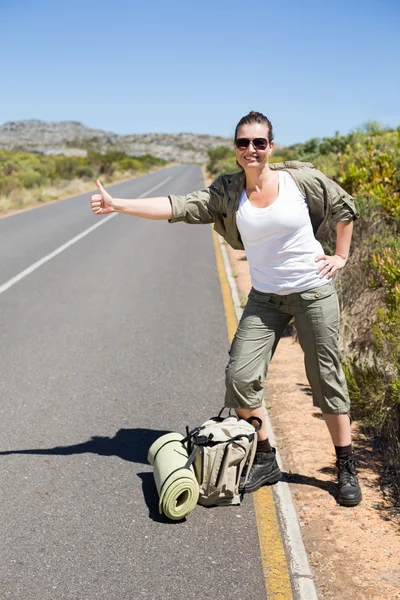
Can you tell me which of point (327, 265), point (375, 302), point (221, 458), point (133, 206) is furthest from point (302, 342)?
point (375, 302)

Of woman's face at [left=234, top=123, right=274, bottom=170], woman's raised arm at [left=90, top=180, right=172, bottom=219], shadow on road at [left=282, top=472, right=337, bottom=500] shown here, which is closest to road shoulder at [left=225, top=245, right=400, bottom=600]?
shadow on road at [left=282, top=472, right=337, bottom=500]

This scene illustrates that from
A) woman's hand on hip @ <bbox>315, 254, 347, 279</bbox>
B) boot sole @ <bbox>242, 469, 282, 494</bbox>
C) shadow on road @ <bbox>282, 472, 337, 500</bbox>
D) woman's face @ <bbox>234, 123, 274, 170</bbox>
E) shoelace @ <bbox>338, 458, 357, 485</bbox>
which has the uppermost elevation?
woman's face @ <bbox>234, 123, 274, 170</bbox>

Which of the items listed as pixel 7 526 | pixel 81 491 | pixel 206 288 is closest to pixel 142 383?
pixel 81 491

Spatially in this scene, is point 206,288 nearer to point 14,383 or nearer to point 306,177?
point 14,383

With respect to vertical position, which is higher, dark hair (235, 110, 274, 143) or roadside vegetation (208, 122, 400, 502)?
dark hair (235, 110, 274, 143)

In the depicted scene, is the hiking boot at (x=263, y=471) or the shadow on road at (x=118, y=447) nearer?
the hiking boot at (x=263, y=471)

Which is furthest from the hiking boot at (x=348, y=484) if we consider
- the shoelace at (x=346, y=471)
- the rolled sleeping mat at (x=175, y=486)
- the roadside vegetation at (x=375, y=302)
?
the rolled sleeping mat at (x=175, y=486)

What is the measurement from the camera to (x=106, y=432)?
5430mm

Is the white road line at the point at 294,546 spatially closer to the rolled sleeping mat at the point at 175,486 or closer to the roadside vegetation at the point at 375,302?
the rolled sleeping mat at the point at 175,486

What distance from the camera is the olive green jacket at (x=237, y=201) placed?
4133 millimetres

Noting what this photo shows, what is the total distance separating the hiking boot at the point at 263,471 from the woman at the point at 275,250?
0.06 m

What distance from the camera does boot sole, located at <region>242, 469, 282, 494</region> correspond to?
14.7 ft

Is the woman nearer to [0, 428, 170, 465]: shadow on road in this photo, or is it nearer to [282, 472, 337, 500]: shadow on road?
[282, 472, 337, 500]: shadow on road

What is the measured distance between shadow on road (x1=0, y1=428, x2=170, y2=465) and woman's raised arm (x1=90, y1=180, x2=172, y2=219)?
174cm
